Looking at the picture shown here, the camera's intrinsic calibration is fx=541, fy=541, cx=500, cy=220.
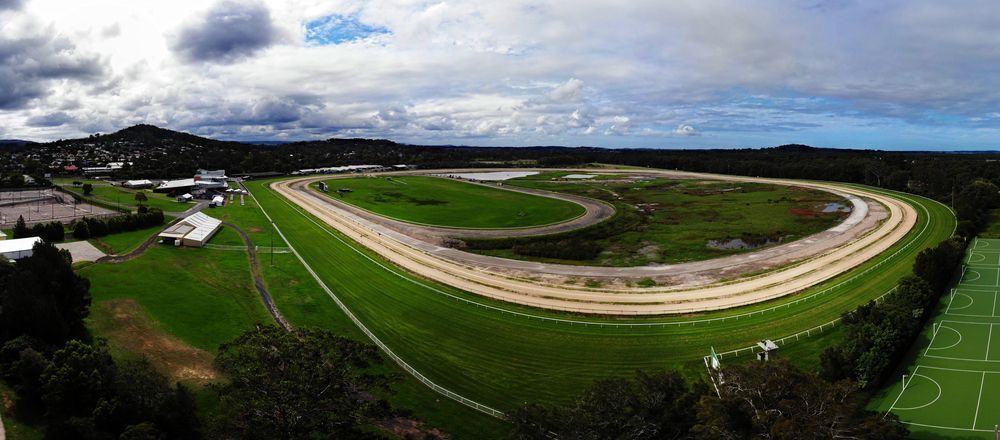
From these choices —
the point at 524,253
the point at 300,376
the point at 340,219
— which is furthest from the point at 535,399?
the point at 340,219

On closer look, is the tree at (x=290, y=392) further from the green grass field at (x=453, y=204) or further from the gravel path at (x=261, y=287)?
the green grass field at (x=453, y=204)

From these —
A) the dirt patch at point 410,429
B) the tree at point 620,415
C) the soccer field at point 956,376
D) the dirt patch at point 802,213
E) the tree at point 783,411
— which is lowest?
the dirt patch at point 410,429

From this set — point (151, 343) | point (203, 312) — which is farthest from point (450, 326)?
point (151, 343)

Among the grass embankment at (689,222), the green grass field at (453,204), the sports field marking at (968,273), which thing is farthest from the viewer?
the green grass field at (453,204)

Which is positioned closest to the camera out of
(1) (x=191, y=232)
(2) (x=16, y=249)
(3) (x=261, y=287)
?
A: (3) (x=261, y=287)

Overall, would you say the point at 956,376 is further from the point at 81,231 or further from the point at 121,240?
the point at 81,231

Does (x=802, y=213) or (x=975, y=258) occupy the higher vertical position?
(x=802, y=213)

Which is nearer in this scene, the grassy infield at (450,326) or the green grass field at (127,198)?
the grassy infield at (450,326)

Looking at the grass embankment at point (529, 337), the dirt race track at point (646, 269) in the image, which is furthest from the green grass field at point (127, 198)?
the grass embankment at point (529, 337)

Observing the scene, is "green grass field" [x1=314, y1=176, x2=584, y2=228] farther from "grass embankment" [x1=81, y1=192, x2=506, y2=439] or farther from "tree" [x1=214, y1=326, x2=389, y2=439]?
"tree" [x1=214, y1=326, x2=389, y2=439]
